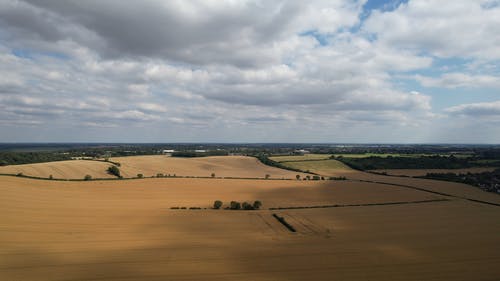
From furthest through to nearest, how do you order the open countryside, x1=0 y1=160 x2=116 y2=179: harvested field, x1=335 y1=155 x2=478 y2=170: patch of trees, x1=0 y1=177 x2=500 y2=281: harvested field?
x1=335 y1=155 x2=478 y2=170: patch of trees
x1=0 y1=160 x2=116 y2=179: harvested field
the open countryside
x1=0 y1=177 x2=500 y2=281: harvested field

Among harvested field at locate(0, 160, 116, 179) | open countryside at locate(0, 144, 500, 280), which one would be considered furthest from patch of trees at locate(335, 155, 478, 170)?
harvested field at locate(0, 160, 116, 179)

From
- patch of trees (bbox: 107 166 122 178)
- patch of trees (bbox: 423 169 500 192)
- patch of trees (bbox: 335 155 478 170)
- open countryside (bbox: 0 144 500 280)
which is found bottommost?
open countryside (bbox: 0 144 500 280)

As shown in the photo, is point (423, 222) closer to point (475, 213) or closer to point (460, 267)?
point (475, 213)

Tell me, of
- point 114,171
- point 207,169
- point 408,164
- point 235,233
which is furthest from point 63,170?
point 408,164

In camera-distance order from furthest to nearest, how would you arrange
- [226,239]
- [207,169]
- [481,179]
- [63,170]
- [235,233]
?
[207,169] → [481,179] → [63,170] → [235,233] → [226,239]

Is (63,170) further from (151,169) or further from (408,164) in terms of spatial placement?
(408,164)

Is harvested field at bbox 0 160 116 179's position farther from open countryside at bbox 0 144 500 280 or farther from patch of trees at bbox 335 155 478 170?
patch of trees at bbox 335 155 478 170

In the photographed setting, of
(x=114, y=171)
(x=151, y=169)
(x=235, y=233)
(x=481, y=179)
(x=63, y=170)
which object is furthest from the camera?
(x=151, y=169)
